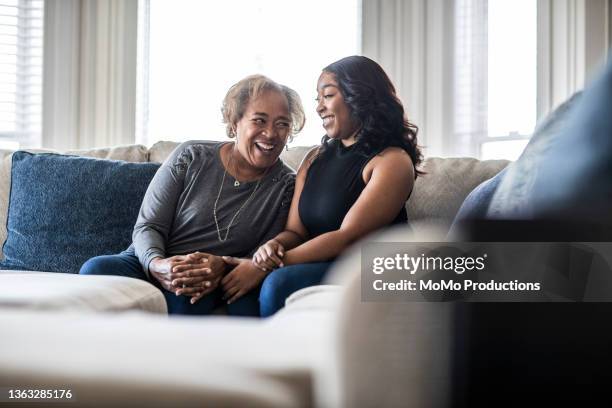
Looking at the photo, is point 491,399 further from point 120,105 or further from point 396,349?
point 120,105

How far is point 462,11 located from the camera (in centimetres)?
322

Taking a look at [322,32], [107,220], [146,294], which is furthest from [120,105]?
[146,294]

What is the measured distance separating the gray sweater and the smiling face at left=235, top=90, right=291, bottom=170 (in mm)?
65

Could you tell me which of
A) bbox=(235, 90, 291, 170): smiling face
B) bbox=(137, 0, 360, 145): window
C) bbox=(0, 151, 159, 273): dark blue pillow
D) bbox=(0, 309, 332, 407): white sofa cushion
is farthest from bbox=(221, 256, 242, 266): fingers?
bbox=(137, 0, 360, 145): window

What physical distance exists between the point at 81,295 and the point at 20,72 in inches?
115

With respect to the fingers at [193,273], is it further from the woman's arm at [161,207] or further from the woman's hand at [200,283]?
the woman's arm at [161,207]

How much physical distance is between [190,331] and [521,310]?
0.30m

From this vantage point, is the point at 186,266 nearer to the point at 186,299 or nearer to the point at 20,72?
the point at 186,299

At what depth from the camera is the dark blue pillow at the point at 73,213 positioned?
82.0 inches

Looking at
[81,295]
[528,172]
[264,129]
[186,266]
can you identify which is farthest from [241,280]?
[528,172]

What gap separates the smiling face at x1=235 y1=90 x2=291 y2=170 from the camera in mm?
1841

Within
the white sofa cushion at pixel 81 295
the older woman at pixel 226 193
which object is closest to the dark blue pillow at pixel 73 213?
the older woman at pixel 226 193

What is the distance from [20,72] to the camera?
3.38 m

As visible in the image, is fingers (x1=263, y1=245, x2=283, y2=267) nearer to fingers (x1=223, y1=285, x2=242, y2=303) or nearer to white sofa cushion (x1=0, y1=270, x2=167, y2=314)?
fingers (x1=223, y1=285, x2=242, y2=303)
